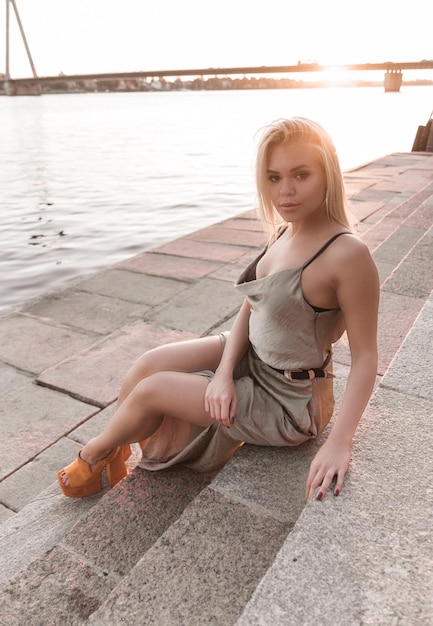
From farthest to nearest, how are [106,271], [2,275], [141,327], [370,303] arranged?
[2,275] → [106,271] → [141,327] → [370,303]

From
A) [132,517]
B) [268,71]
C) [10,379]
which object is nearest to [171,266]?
[10,379]

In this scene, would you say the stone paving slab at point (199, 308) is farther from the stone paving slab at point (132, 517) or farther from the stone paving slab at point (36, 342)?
the stone paving slab at point (132, 517)

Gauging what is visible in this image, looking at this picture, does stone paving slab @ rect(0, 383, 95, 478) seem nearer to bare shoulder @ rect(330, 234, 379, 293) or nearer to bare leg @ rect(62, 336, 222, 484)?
bare leg @ rect(62, 336, 222, 484)

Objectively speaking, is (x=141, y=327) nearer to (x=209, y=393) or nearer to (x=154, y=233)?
(x=209, y=393)

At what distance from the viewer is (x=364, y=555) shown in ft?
3.40

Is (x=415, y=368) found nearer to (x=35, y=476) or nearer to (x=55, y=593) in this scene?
(x=55, y=593)

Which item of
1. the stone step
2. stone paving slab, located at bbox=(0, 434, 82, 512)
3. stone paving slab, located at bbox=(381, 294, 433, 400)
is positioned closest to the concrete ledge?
stone paving slab, located at bbox=(381, 294, 433, 400)

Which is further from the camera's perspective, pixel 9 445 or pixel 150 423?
pixel 9 445

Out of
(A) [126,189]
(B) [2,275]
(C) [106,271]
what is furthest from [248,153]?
(C) [106,271]

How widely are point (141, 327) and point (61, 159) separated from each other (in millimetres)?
15054

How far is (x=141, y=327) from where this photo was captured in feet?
10.3

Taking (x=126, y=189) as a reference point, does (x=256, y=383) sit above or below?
above

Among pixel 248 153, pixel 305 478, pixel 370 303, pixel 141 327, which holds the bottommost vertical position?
pixel 248 153

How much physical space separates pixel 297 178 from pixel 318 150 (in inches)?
3.5
